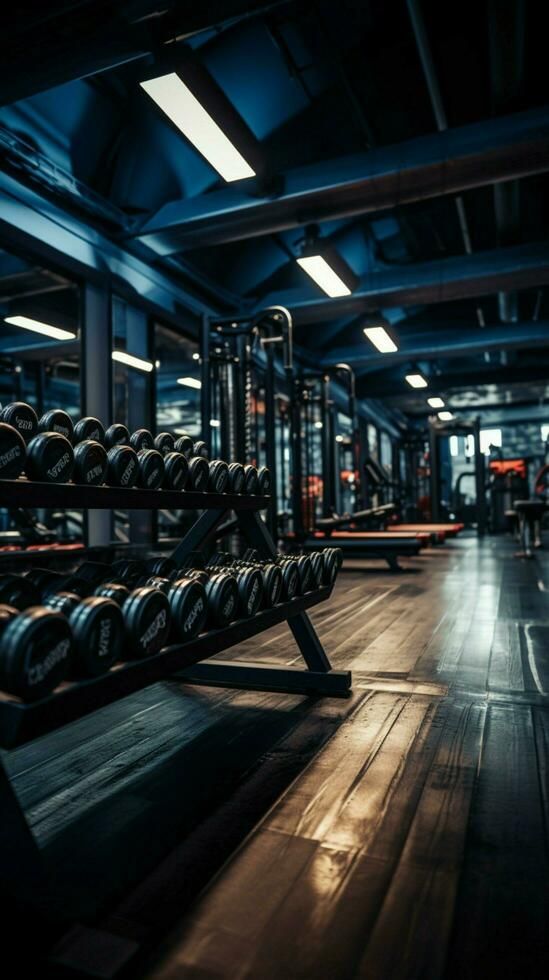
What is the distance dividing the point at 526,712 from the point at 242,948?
1193mm

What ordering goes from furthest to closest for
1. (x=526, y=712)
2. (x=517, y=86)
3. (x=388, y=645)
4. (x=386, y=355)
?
1. (x=386, y=355)
2. (x=517, y=86)
3. (x=388, y=645)
4. (x=526, y=712)

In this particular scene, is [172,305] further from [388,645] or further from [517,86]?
[388,645]

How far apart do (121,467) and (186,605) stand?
0.37m

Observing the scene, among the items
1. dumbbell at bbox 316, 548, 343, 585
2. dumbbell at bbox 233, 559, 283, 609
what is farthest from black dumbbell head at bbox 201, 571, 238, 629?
dumbbell at bbox 316, 548, 343, 585

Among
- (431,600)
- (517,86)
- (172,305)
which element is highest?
(517,86)

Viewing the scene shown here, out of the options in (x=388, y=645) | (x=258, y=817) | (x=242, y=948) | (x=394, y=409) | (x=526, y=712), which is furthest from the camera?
(x=394, y=409)

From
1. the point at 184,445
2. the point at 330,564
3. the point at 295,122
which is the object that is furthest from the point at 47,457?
the point at 295,122

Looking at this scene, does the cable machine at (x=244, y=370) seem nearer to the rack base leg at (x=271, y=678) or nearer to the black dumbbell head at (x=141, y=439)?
the rack base leg at (x=271, y=678)

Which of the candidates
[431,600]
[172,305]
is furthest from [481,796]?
[172,305]

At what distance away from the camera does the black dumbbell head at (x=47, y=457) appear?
3.86 feet

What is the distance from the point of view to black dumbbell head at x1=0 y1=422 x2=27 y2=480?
1086 millimetres

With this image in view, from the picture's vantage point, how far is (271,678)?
1.99m

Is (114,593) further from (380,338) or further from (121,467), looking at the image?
(380,338)

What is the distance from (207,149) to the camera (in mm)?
3311
